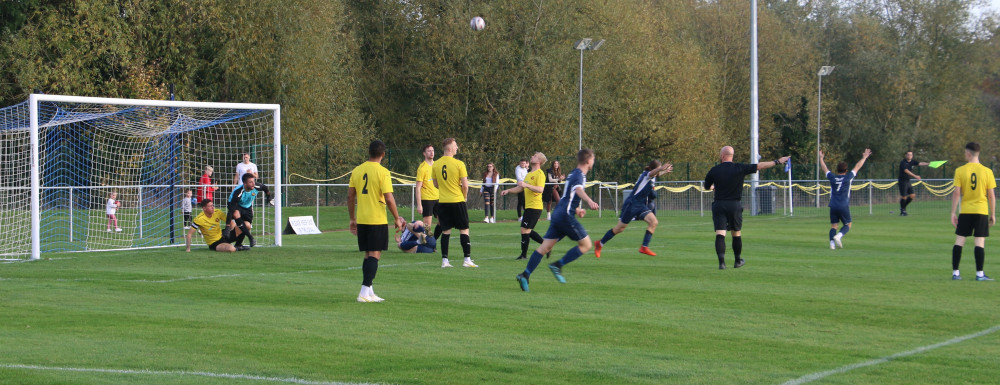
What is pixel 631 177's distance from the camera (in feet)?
151

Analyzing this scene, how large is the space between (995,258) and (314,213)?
780 inches

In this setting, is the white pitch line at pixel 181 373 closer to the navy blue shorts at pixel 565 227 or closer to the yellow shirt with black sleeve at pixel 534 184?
the navy blue shorts at pixel 565 227

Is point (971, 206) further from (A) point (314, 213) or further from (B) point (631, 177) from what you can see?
(B) point (631, 177)

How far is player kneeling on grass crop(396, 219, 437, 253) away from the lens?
674 inches

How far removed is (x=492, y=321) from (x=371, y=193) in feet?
7.66

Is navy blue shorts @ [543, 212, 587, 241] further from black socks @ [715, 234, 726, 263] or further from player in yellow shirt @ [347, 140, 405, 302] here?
black socks @ [715, 234, 726, 263]

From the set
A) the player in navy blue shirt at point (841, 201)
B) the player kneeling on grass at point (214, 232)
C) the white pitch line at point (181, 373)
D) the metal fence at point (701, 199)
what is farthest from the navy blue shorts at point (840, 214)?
the white pitch line at point (181, 373)

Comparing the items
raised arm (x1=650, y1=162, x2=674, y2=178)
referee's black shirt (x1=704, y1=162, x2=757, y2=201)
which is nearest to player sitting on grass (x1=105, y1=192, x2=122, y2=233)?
raised arm (x1=650, y1=162, x2=674, y2=178)

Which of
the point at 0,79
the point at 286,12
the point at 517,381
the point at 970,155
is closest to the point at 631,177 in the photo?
the point at 286,12

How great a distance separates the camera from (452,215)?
1477 cm

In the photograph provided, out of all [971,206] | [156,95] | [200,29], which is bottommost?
[971,206]

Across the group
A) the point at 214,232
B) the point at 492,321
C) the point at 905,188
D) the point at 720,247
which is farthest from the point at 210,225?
the point at 905,188

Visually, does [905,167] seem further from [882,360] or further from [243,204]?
[882,360]

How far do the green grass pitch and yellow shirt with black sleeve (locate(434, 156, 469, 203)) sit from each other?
1.17 metres
